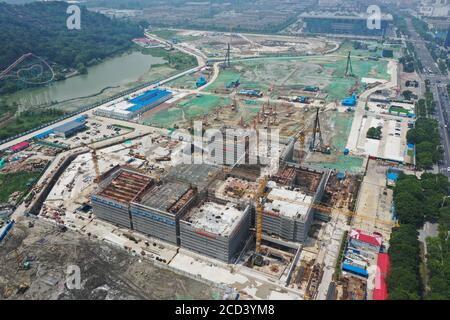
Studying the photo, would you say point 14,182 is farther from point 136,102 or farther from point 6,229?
point 136,102

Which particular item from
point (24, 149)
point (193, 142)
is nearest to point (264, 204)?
point (193, 142)

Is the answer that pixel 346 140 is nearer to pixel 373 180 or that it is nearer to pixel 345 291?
pixel 373 180

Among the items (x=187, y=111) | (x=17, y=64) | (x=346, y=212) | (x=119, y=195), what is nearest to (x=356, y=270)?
(x=346, y=212)

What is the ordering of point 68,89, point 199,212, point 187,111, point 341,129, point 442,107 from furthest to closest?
point 68,89 → point 442,107 → point 187,111 → point 341,129 → point 199,212

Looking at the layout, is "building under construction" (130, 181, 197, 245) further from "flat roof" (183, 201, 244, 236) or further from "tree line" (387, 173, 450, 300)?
"tree line" (387, 173, 450, 300)

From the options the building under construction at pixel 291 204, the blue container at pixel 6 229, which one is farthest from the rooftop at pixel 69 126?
the building under construction at pixel 291 204

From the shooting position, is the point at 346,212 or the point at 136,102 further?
the point at 136,102
